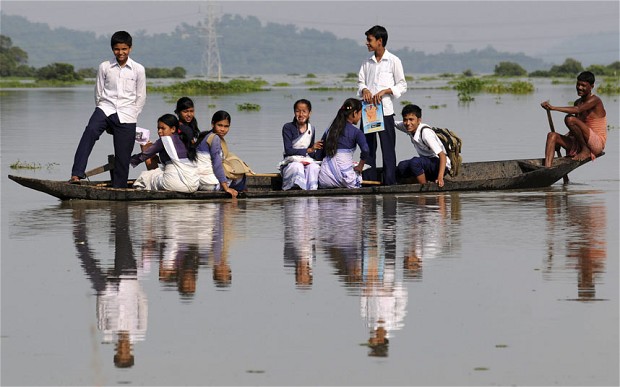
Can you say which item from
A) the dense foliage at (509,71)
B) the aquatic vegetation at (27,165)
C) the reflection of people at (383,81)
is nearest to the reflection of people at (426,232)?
the reflection of people at (383,81)

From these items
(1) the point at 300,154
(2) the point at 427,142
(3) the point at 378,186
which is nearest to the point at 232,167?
(1) the point at 300,154

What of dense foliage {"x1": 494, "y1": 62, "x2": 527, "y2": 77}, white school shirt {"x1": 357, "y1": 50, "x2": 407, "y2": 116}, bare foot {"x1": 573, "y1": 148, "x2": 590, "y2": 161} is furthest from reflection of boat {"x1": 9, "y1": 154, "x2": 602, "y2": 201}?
dense foliage {"x1": 494, "y1": 62, "x2": 527, "y2": 77}

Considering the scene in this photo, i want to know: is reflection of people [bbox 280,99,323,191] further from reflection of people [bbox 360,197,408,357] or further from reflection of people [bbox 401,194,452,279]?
reflection of people [bbox 360,197,408,357]

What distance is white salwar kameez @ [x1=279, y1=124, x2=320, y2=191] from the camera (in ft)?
47.0

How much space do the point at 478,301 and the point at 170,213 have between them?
505 centimetres

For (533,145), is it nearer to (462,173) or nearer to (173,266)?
(462,173)

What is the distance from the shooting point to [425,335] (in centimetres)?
764

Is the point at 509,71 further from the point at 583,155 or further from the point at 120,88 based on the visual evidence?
the point at 120,88

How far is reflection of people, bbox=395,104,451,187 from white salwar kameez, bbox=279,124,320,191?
1.10m

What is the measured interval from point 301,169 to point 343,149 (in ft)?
1.71

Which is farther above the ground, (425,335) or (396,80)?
(396,80)

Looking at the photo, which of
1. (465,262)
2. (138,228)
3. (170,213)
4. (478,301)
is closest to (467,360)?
(478,301)

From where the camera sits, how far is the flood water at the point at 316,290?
7.04 m

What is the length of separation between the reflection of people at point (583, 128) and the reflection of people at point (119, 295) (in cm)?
615
